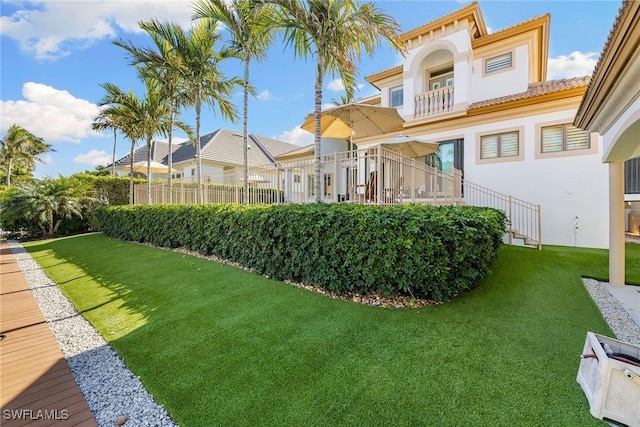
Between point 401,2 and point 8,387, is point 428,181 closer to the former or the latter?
point 401,2

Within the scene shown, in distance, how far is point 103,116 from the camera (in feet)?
48.8

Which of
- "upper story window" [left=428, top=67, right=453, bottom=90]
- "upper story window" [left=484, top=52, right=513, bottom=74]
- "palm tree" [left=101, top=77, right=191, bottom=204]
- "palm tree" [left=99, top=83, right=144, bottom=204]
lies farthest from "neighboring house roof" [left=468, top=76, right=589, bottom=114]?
"palm tree" [left=99, top=83, right=144, bottom=204]

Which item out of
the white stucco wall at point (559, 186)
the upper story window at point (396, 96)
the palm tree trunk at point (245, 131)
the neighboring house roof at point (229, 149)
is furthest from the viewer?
the neighboring house roof at point (229, 149)

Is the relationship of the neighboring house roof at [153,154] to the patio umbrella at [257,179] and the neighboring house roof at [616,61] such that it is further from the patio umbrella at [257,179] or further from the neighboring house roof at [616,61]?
the neighboring house roof at [616,61]

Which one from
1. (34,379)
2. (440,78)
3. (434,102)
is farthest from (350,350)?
(440,78)

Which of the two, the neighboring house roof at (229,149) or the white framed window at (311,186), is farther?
the neighboring house roof at (229,149)

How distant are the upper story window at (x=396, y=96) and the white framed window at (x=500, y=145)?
4.59m

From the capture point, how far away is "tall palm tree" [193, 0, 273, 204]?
8.08 meters

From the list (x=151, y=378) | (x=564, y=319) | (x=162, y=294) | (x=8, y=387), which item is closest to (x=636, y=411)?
(x=564, y=319)

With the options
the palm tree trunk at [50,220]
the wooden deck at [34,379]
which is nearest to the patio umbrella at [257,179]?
the wooden deck at [34,379]

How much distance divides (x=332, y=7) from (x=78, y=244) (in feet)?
45.9

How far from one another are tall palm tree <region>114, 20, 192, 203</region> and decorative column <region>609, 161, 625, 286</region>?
1320cm

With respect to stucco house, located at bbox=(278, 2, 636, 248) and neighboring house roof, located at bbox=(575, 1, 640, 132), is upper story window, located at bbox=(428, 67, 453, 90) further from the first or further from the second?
neighboring house roof, located at bbox=(575, 1, 640, 132)

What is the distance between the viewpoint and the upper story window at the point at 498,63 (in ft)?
37.9
